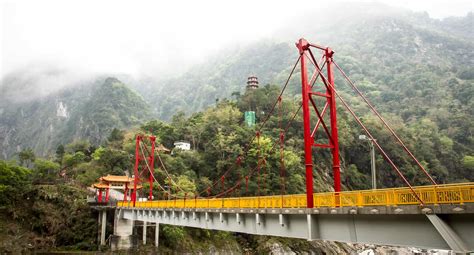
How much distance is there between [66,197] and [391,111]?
87.1m

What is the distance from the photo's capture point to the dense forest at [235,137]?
134ft

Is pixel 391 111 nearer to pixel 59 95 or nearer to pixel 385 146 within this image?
pixel 385 146

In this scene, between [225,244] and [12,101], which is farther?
[12,101]

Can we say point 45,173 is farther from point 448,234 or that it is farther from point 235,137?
point 448,234

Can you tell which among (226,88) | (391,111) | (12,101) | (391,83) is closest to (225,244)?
(391,111)

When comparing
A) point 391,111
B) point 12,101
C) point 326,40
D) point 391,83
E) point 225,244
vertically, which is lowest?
point 225,244

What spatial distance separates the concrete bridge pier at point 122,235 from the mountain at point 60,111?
84.6m

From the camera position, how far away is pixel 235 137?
192ft

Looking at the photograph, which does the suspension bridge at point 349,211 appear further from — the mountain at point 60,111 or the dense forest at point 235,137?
the mountain at point 60,111

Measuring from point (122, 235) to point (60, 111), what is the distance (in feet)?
501

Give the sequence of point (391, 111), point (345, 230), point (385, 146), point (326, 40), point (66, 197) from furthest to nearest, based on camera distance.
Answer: point (326, 40) → point (391, 111) → point (385, 146) → point (66, 197) → point (345, 230)

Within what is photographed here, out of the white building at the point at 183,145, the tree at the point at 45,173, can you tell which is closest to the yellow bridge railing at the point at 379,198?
the tree at the point at 45,173

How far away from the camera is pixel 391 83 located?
12056 cm

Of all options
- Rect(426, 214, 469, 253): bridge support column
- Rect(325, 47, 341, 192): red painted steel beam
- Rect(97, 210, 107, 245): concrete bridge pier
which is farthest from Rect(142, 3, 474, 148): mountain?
Rect(426, 214, 469, 253): bridge support column
